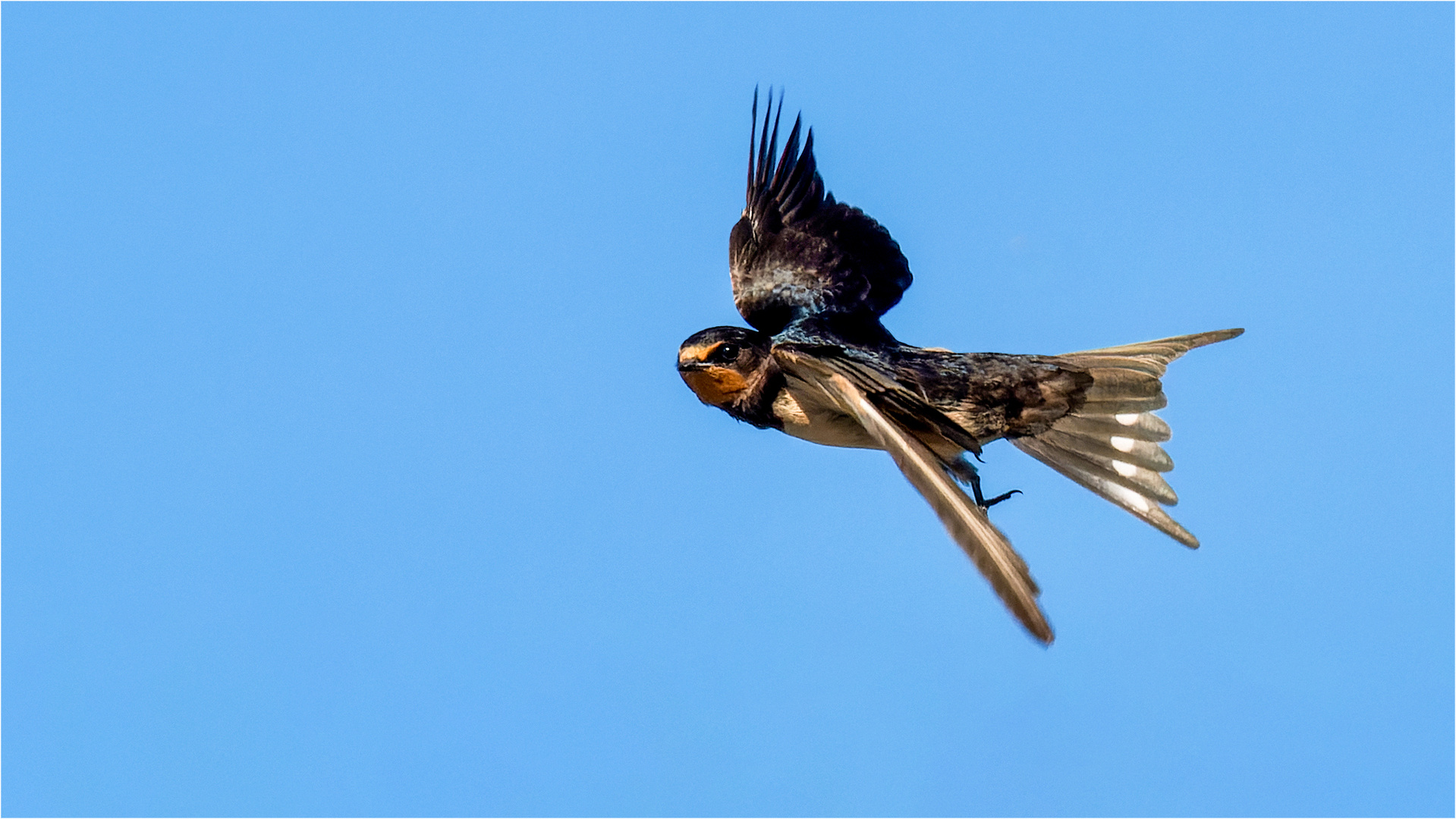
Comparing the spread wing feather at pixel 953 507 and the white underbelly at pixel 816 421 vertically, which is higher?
the white underbelly at pixel 816 421

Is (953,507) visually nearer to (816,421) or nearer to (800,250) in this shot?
(816,421)

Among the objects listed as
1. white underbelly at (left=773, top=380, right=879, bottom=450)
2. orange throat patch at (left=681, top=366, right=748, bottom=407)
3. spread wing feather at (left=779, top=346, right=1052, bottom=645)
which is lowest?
spread wing feather at (left=779, top=346, right=1052, bottom=645)

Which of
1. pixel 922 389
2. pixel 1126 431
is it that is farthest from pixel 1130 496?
pixel 922 389

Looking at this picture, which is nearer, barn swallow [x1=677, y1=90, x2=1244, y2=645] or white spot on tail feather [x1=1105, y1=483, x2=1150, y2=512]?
barn swallow [x1=677, y1=90, x2=1244, y2=645]

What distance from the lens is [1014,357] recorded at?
292 inches

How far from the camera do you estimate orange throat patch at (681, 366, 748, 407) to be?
7.34 m

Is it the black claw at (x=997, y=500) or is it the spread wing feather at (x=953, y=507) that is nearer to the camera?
the spread wing feather at (x=953, y=507)

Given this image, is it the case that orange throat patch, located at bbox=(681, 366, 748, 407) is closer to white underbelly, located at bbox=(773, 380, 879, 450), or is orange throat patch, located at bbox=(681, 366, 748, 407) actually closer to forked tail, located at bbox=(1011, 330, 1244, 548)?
white underbelly, located at bbox=(773, 380, 879, 450)

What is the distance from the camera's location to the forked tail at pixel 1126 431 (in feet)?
24.3

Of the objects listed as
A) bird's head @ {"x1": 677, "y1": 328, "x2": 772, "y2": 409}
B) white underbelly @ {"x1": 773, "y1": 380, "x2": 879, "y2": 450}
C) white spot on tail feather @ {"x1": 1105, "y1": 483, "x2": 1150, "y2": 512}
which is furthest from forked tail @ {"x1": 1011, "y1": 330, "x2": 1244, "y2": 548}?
bird's head @ {"x1": 677, "y1": 328, "x2": 772, "y2": 409}

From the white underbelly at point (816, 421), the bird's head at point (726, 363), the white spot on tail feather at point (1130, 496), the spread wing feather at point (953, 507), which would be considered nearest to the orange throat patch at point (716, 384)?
the bird's head at point (726, 363)

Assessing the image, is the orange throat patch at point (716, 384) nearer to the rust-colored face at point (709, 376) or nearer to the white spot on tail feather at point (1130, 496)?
the rust-colored face at point (709, 376)

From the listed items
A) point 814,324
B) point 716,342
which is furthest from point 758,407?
point 814,324

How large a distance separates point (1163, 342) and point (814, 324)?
5.40 feet
